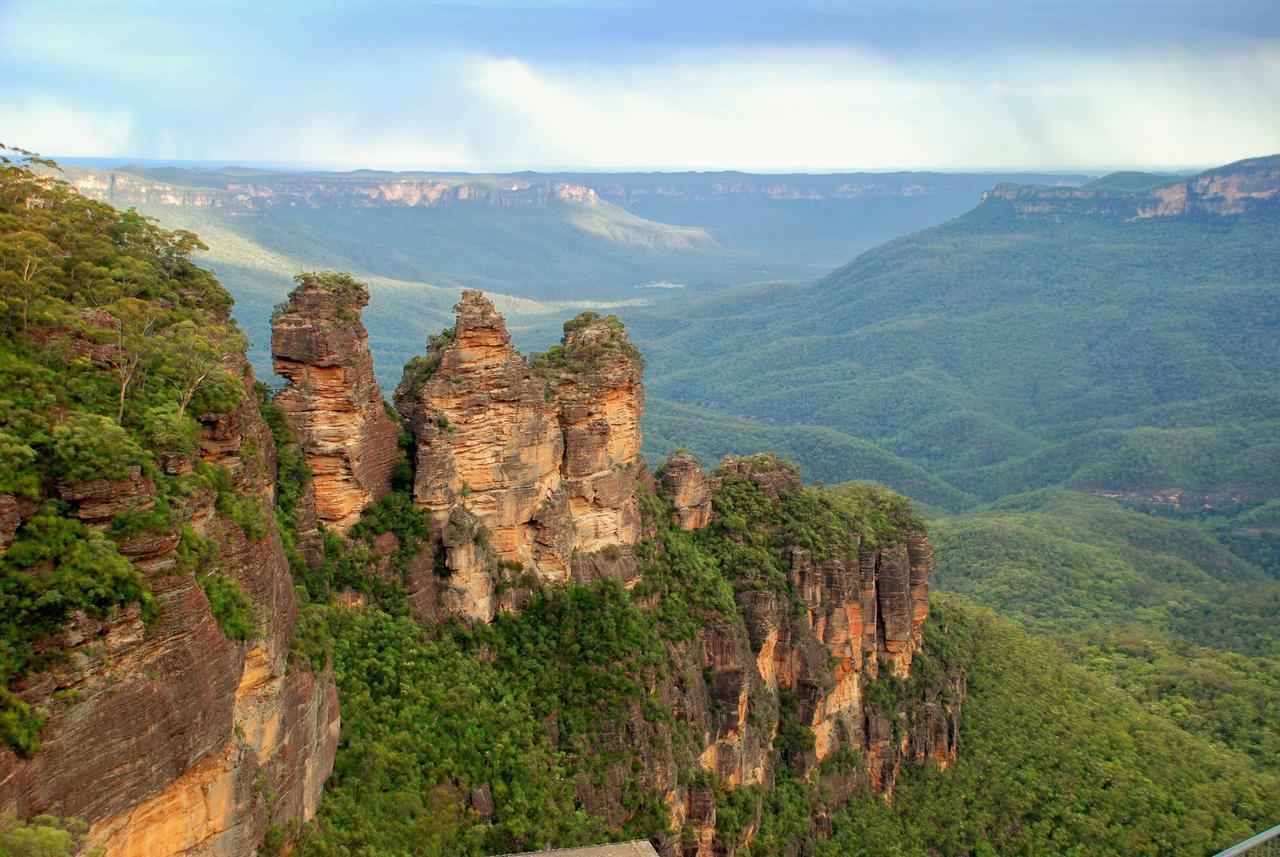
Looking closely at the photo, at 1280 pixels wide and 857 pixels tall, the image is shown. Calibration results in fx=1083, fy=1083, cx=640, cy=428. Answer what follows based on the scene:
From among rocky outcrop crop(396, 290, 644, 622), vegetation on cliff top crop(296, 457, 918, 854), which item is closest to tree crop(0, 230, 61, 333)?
vegetation on cliff top crop(296, 457, 918, 854)

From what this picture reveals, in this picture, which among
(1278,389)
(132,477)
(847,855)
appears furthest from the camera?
(1278,389)

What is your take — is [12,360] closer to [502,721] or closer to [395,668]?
[395,668]

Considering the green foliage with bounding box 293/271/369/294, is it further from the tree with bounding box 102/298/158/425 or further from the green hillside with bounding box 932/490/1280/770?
the green hillside with bounding box 932/490/1280/770

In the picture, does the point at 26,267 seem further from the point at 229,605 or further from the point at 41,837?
the point at 41,837

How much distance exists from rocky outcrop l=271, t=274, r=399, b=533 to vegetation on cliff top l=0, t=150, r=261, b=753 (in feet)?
7.57

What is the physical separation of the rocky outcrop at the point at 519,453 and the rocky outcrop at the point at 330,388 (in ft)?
7.47

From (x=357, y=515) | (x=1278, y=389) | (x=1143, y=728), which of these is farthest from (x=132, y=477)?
(x=1278, y=389)

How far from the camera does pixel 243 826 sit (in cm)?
2169

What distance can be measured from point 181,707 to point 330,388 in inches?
519

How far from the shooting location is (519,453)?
117 feet

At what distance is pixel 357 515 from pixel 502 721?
7585 millimetres

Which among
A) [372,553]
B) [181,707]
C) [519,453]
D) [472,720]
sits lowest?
[472,720]

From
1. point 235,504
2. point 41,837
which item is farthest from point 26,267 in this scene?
point 41,837

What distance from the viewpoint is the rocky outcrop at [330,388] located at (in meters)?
30.5
